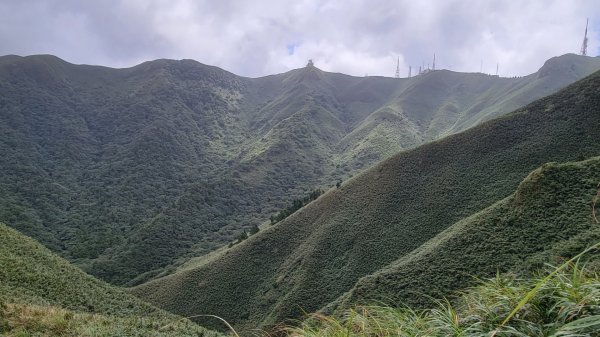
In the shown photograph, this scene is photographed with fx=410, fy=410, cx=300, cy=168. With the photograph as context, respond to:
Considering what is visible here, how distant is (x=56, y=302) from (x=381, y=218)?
130 ft

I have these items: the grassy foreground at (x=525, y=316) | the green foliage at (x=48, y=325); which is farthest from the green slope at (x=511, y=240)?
the grassy foreground at (x=525, y=316)

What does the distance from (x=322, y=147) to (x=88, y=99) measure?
100 meters

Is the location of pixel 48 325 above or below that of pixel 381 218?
above

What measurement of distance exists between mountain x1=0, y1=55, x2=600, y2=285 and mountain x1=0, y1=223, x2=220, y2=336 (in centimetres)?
4542

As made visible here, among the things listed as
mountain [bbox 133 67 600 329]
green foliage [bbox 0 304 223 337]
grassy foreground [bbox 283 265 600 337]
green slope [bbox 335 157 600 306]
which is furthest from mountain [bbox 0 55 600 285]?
grassy foreground [bbox 283 265 600 337]

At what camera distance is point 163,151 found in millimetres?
140500

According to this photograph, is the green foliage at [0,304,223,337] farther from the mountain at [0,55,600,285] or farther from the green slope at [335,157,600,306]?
the mountain at [0,55,600,285]

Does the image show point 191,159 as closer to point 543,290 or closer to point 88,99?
point 88,99

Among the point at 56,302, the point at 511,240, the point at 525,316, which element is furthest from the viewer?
the point at 511,240

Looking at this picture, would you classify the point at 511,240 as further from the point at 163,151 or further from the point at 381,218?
the point at 163,151

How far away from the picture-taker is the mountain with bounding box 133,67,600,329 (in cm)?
4784

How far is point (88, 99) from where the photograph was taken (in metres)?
171

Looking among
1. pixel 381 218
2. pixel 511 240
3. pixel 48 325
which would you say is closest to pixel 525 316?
pixel 48 325

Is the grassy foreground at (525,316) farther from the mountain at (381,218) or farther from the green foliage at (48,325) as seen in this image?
the mountain at (381,218)
